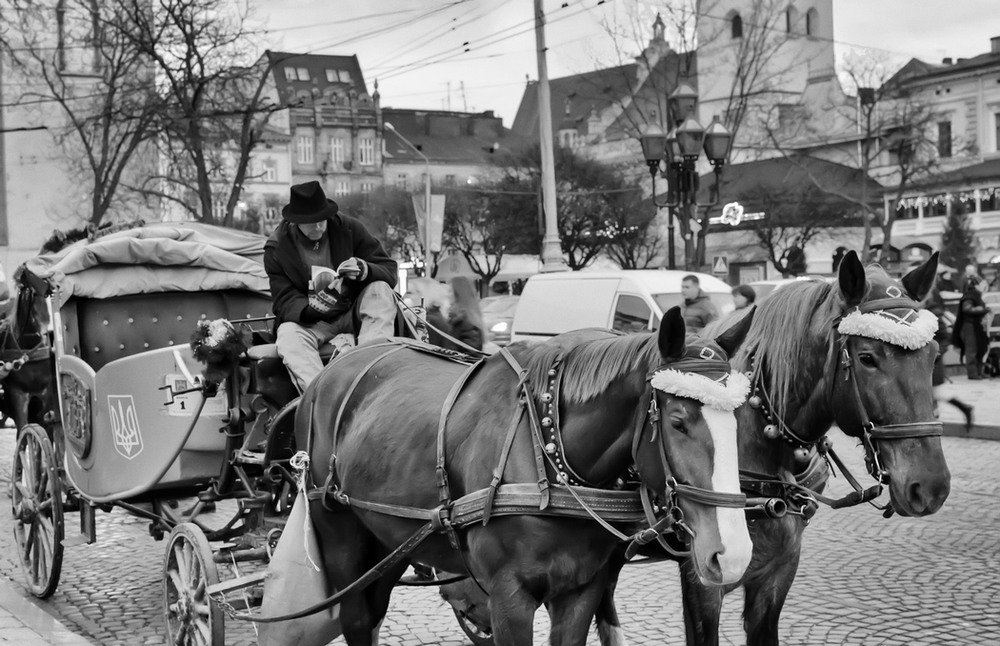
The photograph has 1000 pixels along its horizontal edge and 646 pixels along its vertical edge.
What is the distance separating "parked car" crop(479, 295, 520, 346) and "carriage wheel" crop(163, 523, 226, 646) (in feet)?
55.0

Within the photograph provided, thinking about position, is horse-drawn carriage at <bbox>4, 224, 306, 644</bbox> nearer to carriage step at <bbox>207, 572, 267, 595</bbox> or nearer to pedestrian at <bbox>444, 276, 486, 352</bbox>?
carriage step at <bbox>207, 572, 267, 595</bbox>

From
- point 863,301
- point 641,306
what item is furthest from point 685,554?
point 641,306

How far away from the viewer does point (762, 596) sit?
451 cm

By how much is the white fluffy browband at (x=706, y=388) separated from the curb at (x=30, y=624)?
3.72m

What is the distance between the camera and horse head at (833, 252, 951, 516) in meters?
4.04

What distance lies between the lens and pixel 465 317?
8.65 meters

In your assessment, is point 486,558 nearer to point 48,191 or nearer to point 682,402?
point 682,402

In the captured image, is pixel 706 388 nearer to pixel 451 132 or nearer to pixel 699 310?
pixel 699 310

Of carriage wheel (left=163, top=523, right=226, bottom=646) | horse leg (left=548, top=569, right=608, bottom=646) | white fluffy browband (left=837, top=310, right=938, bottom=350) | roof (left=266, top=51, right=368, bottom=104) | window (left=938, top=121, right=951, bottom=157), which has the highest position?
roof (left=266, top=51, right=368, bottom=104)

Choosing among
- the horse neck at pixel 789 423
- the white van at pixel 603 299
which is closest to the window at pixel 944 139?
the white van at pixel 603 299

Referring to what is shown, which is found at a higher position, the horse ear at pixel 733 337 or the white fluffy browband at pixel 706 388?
the horse ear at pixel 733 337

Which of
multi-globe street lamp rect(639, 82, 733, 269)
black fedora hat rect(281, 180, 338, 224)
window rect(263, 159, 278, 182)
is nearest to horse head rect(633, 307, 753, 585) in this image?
black fedora hat rect(281, 180, 338, 224)

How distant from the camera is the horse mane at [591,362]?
3.79 metres

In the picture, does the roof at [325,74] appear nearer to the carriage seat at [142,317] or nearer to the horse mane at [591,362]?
the carriage seat at [142,317]
